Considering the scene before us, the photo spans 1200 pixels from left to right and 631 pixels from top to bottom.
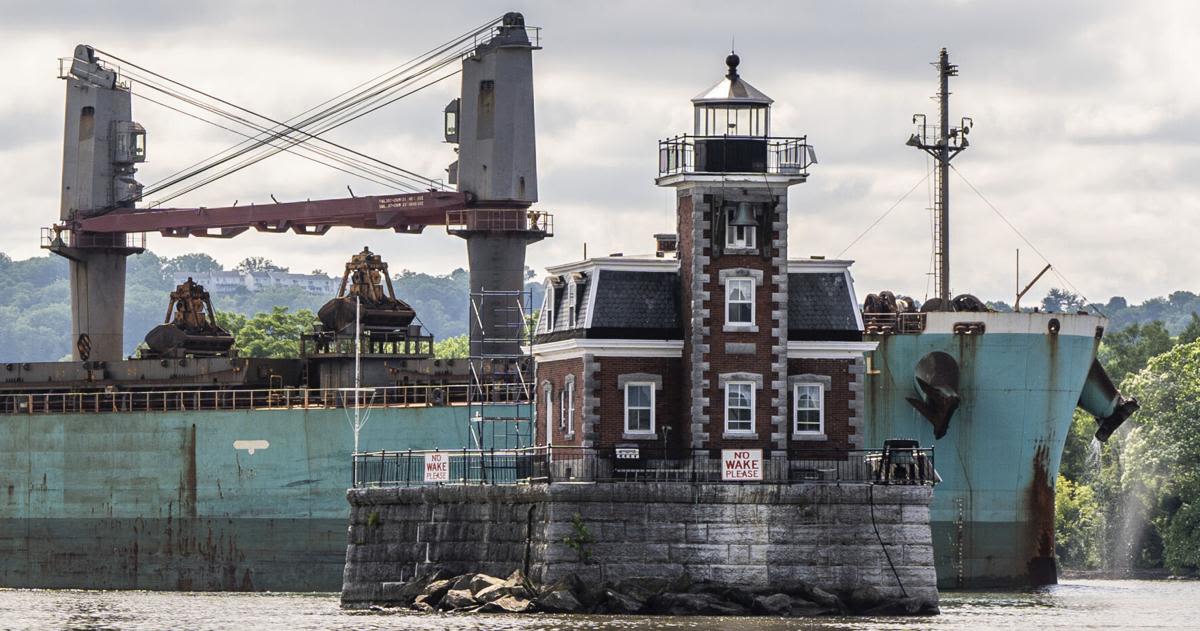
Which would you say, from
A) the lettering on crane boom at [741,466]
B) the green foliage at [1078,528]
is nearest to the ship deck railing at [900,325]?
the lettering on crane boom at [741,466]

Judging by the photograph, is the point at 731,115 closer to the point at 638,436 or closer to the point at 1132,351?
the point at 638,436

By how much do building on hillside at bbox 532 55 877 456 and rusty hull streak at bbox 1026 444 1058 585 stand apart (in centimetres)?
2004

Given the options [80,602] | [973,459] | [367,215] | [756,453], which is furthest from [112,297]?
[756,453]

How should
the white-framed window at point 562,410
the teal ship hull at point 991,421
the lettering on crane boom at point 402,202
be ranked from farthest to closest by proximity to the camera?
the lettering on crane boom at point 402,202 < the teal ship hull at point 991,421 < the white-framed window at point 562,410

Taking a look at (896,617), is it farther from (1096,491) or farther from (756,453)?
(1096,491)

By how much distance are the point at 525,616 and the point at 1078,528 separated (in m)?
73.0

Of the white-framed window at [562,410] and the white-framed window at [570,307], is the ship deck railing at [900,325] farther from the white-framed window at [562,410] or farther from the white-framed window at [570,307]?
the white-framed window at [562,410]

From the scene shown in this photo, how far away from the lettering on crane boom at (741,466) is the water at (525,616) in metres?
4.23

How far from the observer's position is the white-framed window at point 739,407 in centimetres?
6631

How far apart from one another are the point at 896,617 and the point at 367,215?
4675 centimetres

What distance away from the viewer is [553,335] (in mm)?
69188

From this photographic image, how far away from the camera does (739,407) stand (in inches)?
2618

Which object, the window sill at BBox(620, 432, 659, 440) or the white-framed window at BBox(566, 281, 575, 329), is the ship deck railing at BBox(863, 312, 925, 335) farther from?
the window sill at BBox(620, 432, 659, 440)

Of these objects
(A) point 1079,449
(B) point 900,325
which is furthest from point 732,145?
(A) point 1079,449
